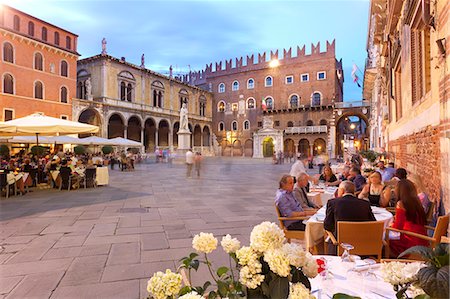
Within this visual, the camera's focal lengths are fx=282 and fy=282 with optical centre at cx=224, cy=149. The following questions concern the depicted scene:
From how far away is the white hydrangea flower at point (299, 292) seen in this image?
0.92m

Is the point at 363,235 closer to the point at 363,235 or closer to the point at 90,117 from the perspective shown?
the point at 363,235

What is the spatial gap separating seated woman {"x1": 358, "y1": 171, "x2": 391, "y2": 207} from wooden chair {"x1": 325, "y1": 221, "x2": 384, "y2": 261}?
1.98 metres

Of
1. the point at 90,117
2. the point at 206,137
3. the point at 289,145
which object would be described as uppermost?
the point at 90,117

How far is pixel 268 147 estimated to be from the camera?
36.8m

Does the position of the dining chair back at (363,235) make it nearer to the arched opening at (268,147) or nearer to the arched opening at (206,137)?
the arched opening at (268,147)

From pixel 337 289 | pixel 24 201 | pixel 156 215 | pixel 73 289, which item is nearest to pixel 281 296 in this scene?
pixel 337 289

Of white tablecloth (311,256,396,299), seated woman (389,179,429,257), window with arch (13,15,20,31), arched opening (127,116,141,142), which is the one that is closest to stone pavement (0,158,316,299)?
white tablecloth (311,256,396,299)

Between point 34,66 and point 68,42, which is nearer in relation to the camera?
point 34,66

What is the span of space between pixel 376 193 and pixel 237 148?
116ft

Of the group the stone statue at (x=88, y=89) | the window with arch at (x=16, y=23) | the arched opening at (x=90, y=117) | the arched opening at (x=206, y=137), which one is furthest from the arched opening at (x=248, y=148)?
the window with arch at (x=16, y=23)

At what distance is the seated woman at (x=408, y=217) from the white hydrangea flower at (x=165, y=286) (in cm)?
295

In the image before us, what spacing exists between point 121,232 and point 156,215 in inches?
46.7

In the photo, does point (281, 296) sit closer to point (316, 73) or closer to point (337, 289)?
point (337, 289)

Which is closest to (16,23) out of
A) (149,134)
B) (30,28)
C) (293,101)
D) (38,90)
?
(30,28)
